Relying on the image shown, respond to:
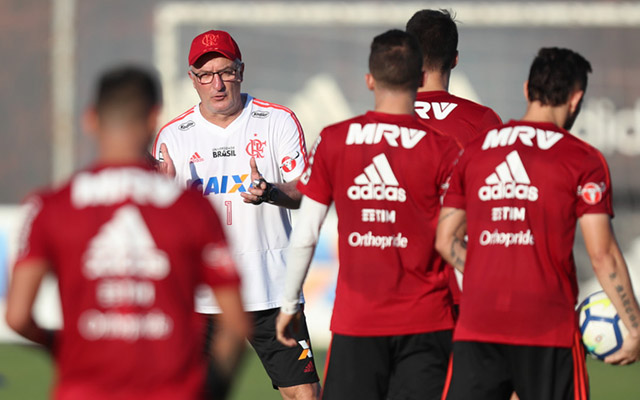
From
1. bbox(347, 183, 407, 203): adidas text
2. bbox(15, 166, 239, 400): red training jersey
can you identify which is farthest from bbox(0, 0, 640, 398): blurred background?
bbox(15, 166, 239, 400): red training jersey

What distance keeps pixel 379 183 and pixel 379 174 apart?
0.04 metres

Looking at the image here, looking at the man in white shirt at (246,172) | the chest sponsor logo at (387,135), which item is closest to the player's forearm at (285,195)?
the man in white shirt at (246,172)

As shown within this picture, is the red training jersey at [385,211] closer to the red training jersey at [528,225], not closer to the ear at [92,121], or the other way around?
the red training jersey at [528,225]

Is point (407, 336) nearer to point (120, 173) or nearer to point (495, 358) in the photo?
point (495, 358)

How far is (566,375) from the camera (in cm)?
446

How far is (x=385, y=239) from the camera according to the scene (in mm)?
4637

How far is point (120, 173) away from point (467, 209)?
1.83m

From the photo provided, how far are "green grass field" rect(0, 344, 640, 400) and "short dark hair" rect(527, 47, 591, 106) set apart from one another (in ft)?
14.5

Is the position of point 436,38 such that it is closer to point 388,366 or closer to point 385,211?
point 385,211

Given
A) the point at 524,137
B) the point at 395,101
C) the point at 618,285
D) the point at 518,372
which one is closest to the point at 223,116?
the point at 395,101

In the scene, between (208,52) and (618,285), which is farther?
(208,52)

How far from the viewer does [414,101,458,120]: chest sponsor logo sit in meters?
5.52

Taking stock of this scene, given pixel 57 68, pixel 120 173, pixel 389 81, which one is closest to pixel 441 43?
pixel 389 81

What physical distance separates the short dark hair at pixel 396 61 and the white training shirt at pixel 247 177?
61.9 inches
